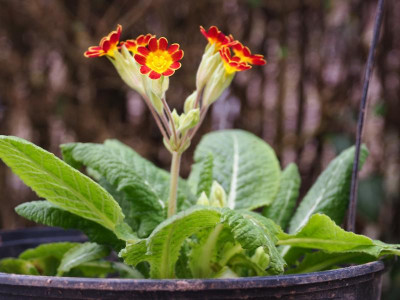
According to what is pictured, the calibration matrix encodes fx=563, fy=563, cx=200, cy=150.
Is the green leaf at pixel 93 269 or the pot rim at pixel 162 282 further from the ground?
the pot rim at pixel 162 282

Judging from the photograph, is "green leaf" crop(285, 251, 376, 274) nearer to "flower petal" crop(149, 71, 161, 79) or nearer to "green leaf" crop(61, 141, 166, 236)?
"green leaf" crop(61, 141, 166, 236)

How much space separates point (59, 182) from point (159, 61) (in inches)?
7.4

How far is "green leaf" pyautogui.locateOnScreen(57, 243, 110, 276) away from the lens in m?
0.75

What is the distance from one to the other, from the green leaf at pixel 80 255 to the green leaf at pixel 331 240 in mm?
251

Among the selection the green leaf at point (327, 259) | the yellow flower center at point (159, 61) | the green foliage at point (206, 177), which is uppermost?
the yellow flower center at point (159, 61)

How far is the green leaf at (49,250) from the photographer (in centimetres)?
83

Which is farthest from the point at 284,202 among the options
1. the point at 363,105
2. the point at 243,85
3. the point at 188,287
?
the point at 243,85

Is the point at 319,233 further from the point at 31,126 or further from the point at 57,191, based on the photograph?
the point at 31,126

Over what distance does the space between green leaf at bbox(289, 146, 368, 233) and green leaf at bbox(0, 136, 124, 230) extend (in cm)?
31

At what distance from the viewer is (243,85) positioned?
78.9 inches

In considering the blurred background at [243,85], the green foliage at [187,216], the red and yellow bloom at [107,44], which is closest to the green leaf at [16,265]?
the green foliage at [187,216]

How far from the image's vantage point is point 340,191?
0.86 metres

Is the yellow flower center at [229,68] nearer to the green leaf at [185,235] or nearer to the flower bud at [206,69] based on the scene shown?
the flower bud at [206,69]

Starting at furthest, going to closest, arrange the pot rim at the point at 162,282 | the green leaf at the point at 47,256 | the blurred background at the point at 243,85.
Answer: the blurred background at the point at 243,85
the green leaf at the point at 47,256
the pot rim at the point at 162,282
